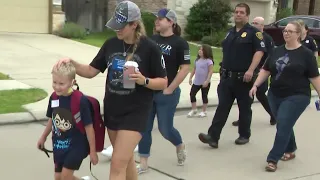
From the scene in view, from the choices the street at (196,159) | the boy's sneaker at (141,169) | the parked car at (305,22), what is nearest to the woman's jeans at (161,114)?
the boy's sneaker at (141,169)

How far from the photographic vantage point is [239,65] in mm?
6414

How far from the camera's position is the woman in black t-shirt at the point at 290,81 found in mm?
5652

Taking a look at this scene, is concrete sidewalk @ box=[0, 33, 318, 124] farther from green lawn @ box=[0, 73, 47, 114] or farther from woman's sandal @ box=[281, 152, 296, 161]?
woman's sandal @ box=[281, 152, 296, 161]

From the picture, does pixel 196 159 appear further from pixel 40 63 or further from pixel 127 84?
pixel 40 63

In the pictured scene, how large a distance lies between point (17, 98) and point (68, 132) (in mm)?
4780

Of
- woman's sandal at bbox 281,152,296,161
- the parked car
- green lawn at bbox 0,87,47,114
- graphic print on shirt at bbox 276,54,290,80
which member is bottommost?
woman's sandal at bbox 281,152,296,161

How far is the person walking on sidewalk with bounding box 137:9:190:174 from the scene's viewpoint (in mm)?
5285

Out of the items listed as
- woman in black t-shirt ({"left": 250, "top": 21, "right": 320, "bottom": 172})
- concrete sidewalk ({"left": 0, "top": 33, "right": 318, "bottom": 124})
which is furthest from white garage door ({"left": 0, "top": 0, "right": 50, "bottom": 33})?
woman in black t-shirt ({"left": 250, "top": 21, "right": 320, "bottom": 172})

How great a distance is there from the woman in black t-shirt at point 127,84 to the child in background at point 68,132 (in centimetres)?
18

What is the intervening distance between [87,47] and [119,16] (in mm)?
12193

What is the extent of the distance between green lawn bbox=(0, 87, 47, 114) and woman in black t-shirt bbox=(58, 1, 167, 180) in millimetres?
3996

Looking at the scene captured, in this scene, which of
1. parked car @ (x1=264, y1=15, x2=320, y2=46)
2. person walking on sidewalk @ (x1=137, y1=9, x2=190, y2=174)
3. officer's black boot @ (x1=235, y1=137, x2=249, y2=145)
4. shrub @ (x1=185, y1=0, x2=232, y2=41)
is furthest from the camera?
shrub @ (x1=185, y1=0, x2=232, y2=41)

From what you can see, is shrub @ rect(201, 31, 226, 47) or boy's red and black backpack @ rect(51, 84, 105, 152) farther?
shrub @ rect(201, 31, 226, 47)

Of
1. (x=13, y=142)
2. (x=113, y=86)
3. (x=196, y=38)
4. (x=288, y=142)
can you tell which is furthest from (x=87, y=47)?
(x=113, y=86)
